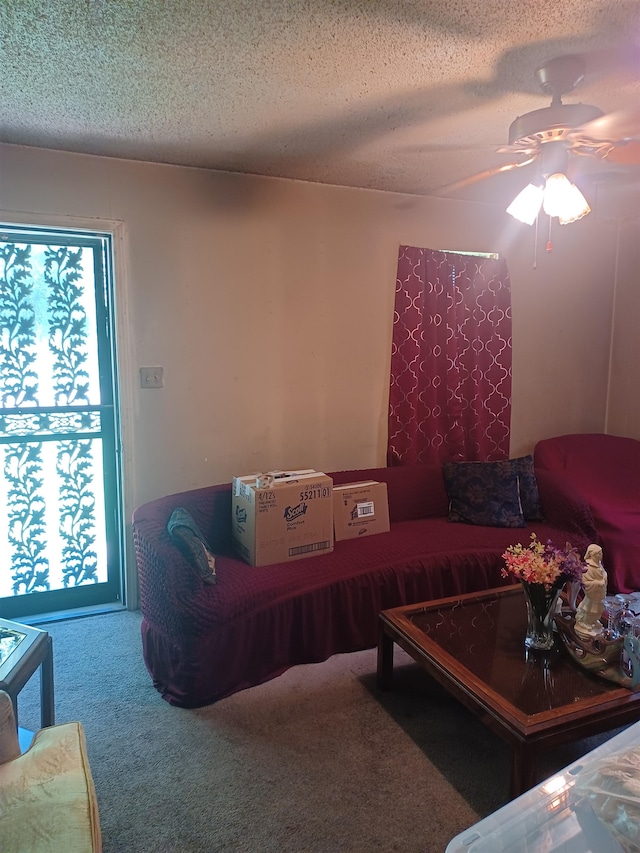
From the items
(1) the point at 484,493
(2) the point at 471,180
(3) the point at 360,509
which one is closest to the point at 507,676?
(3) the point at 360,509

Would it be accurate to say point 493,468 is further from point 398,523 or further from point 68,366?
point 68,366

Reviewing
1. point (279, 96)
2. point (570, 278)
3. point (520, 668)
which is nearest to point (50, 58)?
point (279, 96)

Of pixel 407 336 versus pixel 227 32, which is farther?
pixel 407 336

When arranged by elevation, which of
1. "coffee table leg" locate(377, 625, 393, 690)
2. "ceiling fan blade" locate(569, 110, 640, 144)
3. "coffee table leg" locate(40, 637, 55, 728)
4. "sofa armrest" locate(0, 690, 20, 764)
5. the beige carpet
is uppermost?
"ceiling fan blade" locate(569, 110, 640, 144)

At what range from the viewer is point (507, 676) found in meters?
1.91

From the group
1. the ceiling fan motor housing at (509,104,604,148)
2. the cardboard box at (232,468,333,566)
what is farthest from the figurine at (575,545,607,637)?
the ceiling fan motor housing at (509,104,604,148)

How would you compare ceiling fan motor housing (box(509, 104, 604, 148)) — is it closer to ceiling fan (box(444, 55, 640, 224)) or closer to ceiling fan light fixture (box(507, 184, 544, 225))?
ceiling fan (box(444, 55, 640, 224))

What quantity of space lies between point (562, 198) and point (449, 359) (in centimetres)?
167

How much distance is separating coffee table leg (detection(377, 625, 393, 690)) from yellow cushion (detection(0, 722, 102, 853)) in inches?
48.4

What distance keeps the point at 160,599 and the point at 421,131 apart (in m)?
2.34

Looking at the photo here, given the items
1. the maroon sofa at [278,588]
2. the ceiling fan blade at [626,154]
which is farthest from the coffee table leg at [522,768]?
the ceiling fan blade at [626,154]

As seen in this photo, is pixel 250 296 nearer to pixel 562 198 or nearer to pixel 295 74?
pixel 295 74

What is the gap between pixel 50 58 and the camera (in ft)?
6.42

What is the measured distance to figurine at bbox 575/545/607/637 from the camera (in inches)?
79.0
